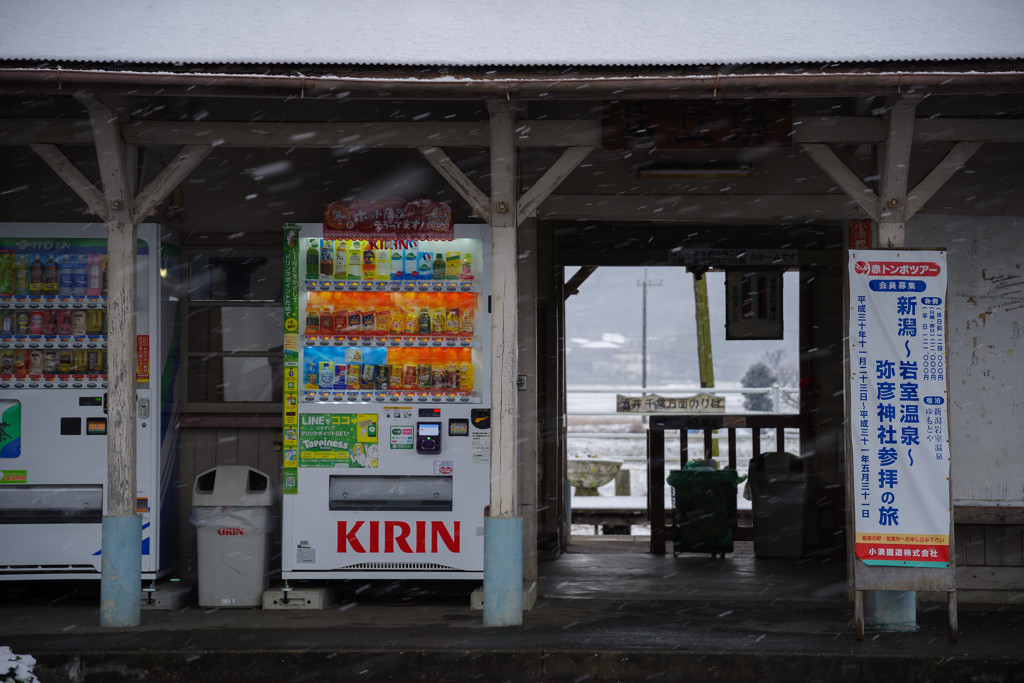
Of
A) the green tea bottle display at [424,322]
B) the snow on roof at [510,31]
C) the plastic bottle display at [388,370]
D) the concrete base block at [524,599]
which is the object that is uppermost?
the snow on roof at [510,31]

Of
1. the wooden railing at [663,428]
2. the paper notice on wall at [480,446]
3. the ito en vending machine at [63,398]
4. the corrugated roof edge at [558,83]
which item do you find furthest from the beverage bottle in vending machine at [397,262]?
→ the wooden railing at [663,428]

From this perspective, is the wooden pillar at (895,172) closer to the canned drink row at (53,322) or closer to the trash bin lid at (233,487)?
the trash bin lid at (233,487)

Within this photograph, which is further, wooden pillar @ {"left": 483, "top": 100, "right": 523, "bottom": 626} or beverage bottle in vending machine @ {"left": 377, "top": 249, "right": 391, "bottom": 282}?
beverage bottle in vending machine @ {"left": 377, "top": 249, "right": 391, "bottom": 282}

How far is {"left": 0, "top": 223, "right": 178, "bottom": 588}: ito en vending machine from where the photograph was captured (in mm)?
6395

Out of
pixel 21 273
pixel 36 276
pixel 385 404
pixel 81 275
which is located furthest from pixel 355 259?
pixel 21 273

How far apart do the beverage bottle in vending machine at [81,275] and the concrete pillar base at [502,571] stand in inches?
133

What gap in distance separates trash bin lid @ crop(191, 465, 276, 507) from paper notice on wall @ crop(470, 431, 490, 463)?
1499mm

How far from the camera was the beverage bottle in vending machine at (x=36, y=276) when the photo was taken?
652 cm

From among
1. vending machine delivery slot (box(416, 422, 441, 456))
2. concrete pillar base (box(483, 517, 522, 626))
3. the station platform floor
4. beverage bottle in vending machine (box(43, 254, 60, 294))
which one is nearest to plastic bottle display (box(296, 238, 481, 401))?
vending machine delivery slot (box(416, 422, 441, 456))

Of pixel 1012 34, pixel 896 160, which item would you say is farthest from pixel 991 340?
pixel 1012 34

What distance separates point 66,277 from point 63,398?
0.87m

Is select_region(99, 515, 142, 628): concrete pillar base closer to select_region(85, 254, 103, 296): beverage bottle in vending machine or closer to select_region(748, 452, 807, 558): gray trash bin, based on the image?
select_region(85, 254, 103, 296): beverage bottle in vending machine

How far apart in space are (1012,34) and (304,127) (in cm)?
444


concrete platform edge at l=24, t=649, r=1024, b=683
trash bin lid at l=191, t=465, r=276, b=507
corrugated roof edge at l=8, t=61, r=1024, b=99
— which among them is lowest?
concrete platform edge at l=24, t=649, r=1024, b=683
